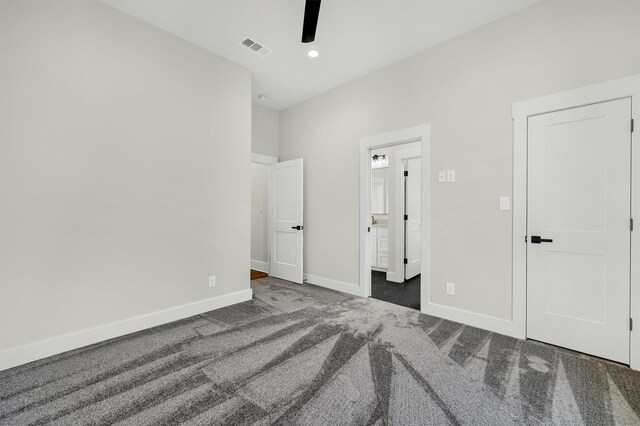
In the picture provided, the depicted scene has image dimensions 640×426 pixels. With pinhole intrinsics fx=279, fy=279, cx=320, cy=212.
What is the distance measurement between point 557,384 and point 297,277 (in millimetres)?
3299

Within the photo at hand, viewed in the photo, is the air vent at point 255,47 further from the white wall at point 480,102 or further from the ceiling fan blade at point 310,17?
the white wall at point 480,102

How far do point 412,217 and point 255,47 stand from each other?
348 centimetres

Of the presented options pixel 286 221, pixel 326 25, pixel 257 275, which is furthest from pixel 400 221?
pixel 326 25

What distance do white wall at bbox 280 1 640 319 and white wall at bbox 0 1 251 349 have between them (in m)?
1.92

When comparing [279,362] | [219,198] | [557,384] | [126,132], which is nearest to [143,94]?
[126,132]

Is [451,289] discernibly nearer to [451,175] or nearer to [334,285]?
[451,175]

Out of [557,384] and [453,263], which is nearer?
[557,384]

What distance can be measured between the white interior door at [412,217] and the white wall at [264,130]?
235 cm

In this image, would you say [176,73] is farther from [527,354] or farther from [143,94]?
[527,354]

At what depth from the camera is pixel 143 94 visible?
9.20 ft

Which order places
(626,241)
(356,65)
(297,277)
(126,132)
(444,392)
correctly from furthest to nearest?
(297,277) → (356,65) → (126,132) → (626,241) → (444,392)

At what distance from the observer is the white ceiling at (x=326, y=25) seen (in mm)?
2564

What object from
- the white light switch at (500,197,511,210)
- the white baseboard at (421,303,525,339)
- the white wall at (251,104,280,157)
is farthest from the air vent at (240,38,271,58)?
the white baseboard at (421,303,525,339)

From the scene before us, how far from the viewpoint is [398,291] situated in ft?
13.6
